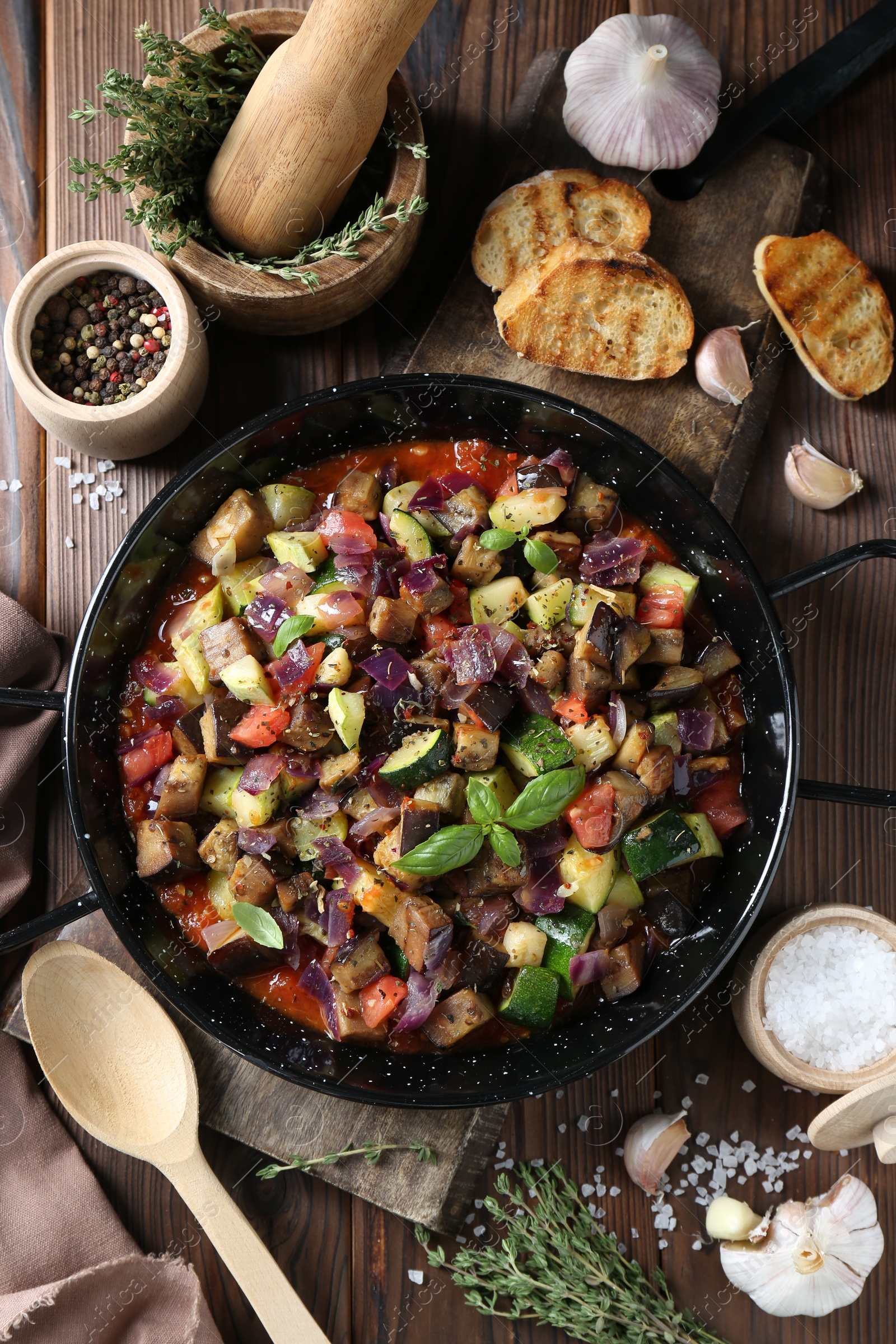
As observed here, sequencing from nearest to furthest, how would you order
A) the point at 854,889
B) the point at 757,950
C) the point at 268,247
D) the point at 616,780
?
the point at 616,780, the point at 268,247, the point at 757,950, the point at 854,889

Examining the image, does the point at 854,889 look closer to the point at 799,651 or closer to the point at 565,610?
the point at 799,651

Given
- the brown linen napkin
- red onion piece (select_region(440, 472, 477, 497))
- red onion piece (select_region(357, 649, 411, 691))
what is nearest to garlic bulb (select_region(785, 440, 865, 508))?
red onion piece (select_region(440, 472, 477, 497))

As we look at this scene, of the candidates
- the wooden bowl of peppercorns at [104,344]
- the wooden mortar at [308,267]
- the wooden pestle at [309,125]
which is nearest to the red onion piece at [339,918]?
the wooden bowl of peppercorns at [104,344]

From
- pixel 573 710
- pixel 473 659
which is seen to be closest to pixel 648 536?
pixel 573 710

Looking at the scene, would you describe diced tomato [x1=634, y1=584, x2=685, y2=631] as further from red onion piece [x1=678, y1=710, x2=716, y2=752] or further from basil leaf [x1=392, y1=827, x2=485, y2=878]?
basil leaf [x1=392, y1=827, x2=485, y2=878]

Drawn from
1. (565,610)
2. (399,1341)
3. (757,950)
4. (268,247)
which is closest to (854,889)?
(757,950)

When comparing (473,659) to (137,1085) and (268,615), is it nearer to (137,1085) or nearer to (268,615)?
(268,615)
